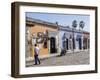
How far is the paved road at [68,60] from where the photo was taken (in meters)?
1.95

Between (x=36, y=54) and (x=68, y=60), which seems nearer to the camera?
(x=36, y=54)

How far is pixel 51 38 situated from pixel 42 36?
78 mm

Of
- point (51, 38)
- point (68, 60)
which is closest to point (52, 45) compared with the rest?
point (51, 38)

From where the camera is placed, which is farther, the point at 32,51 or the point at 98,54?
the point at 98,54

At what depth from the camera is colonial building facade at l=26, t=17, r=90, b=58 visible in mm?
1896

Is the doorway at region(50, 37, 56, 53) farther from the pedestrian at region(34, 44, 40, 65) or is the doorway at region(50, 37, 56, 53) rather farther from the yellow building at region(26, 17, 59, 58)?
the pedestrian at region(34, 44, 40, 65)

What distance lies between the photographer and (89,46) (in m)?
2.12

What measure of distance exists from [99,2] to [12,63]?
3.09 feet

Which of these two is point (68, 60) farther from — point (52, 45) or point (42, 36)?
point (42, 36)

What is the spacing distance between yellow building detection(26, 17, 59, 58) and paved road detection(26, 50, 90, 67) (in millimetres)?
54

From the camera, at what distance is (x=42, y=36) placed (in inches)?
76.2

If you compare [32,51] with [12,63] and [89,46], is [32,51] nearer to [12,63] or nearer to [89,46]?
[12,63]

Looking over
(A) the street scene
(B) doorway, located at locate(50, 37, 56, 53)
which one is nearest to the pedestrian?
(A) the street scene

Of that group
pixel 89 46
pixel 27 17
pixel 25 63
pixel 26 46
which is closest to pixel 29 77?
pixel 25 63
